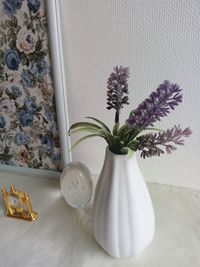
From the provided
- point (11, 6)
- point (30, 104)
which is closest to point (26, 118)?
point (30, 104)

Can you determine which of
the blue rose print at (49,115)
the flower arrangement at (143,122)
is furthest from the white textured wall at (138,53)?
the flower arrangement at (143,122)

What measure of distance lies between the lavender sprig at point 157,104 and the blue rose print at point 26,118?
0.39 metres

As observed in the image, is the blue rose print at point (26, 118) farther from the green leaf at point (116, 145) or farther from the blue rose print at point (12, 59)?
the green leaf at point (116, 145)

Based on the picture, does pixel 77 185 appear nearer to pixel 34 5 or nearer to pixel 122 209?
pixel 122 209

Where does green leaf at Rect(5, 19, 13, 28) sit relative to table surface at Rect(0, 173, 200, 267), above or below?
above

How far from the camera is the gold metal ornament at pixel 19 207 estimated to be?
0.73 m

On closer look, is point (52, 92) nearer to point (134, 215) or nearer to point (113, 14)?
point (113, 14)

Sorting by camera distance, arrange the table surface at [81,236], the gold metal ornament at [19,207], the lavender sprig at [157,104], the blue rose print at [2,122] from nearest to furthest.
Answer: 1. the lavender sprig at [157,104]
2. the table surface at [81,236]
3. the gold metal ornament at [19,207]
4. the blue rose print at [2,122]

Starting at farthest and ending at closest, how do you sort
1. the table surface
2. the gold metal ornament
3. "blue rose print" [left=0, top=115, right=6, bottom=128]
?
1. "blue rose print" [left=0, top=115, right=6, bottom=128]
2. the gold metal ornament
3. the table surface

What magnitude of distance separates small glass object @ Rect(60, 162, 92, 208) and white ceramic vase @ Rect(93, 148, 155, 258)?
0.45 feet

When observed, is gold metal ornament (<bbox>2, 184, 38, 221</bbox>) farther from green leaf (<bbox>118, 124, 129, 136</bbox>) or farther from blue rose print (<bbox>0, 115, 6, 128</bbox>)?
green leaf (<bbox>118, 124, 129, 136</bbox>)

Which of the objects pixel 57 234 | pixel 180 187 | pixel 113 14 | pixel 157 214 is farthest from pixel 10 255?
pixel 113 14

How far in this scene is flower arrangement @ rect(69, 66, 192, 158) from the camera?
0.49m

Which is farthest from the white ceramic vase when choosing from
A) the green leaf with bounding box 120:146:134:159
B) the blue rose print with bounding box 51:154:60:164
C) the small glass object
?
the blue rose print with bounding box 51:154:60:164
